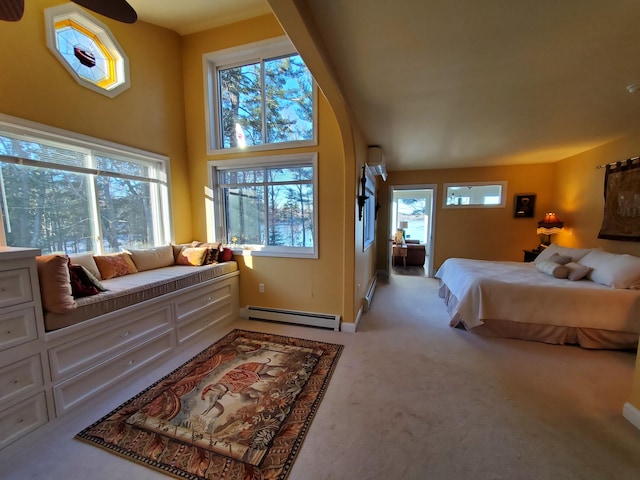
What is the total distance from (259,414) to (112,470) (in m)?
0.79

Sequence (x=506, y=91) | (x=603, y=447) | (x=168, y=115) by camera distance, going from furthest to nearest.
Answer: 1. (x=168, y=115)
2. (x=506, y=91)
3. (x=603, y=447)

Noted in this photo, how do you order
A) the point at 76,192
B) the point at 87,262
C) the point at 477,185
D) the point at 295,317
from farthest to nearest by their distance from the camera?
the point at 477,185 < the point at 295,317 < the point at 76,192 < the point at 87,262

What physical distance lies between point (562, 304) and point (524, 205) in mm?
3049

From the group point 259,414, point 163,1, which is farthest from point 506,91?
point 163,1

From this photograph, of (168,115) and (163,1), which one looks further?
(168,115)

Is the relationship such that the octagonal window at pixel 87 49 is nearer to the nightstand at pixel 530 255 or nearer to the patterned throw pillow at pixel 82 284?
the patterned throw pillow at pixel 82 284

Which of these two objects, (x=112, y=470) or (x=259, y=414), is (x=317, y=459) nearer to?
(x=259, y=414)

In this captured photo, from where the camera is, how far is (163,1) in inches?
105

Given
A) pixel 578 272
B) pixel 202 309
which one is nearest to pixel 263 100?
pixel 202 309

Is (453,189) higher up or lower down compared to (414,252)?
higher up

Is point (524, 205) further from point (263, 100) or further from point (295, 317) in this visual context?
point (263, 100)

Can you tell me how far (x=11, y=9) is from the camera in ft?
3.59

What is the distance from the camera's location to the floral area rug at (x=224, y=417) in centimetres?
138

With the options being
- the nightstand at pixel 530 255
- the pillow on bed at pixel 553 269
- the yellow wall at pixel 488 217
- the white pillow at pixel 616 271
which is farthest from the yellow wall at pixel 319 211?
the nightstand at pixel 530 255
